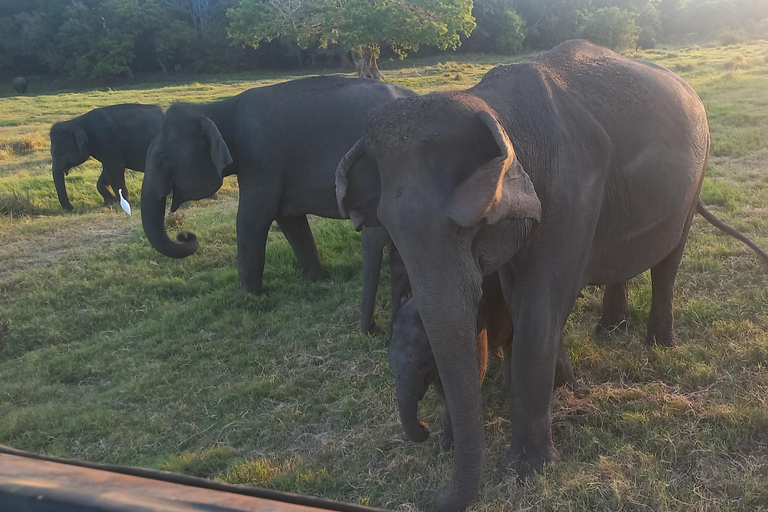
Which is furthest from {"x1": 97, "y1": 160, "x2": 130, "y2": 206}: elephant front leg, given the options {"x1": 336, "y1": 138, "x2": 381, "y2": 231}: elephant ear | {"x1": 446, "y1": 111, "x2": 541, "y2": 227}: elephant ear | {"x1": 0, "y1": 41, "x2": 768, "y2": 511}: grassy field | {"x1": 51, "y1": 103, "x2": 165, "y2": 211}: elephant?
{"x1": 446, "y1": 111, "x2": 541, "y2": 227}: elephant ear

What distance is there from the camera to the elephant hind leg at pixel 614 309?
14.5 feet

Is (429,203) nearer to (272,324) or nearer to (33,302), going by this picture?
(272,324)

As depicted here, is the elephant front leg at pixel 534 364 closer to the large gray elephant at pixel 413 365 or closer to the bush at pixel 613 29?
the large gray elephant at pixel 413 365

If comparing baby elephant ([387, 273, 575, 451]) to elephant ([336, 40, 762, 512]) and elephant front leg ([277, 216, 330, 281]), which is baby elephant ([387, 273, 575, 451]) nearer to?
elephant ([336, 40, 762, 512])

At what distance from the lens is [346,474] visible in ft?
10.8

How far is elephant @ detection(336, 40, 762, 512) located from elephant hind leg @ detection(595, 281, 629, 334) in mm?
724

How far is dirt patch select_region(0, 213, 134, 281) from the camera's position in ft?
24.6

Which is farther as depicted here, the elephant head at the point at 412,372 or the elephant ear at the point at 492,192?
the elephant head at the point at 412,372

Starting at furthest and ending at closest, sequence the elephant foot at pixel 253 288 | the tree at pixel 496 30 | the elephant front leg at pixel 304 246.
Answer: the tree at pixel 496 30
the elephant front leg at pixel 304 246
the elephant foot at pixel 253 288

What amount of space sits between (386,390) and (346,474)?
0.84m

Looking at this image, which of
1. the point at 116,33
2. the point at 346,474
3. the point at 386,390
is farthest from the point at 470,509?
the point at 116,33

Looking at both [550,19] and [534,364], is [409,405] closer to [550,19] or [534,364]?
[534,364]

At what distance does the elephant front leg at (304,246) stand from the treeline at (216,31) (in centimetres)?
3158

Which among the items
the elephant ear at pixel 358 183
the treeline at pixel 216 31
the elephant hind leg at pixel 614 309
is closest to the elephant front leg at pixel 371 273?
the elephant hind leg at pixel 614 309
